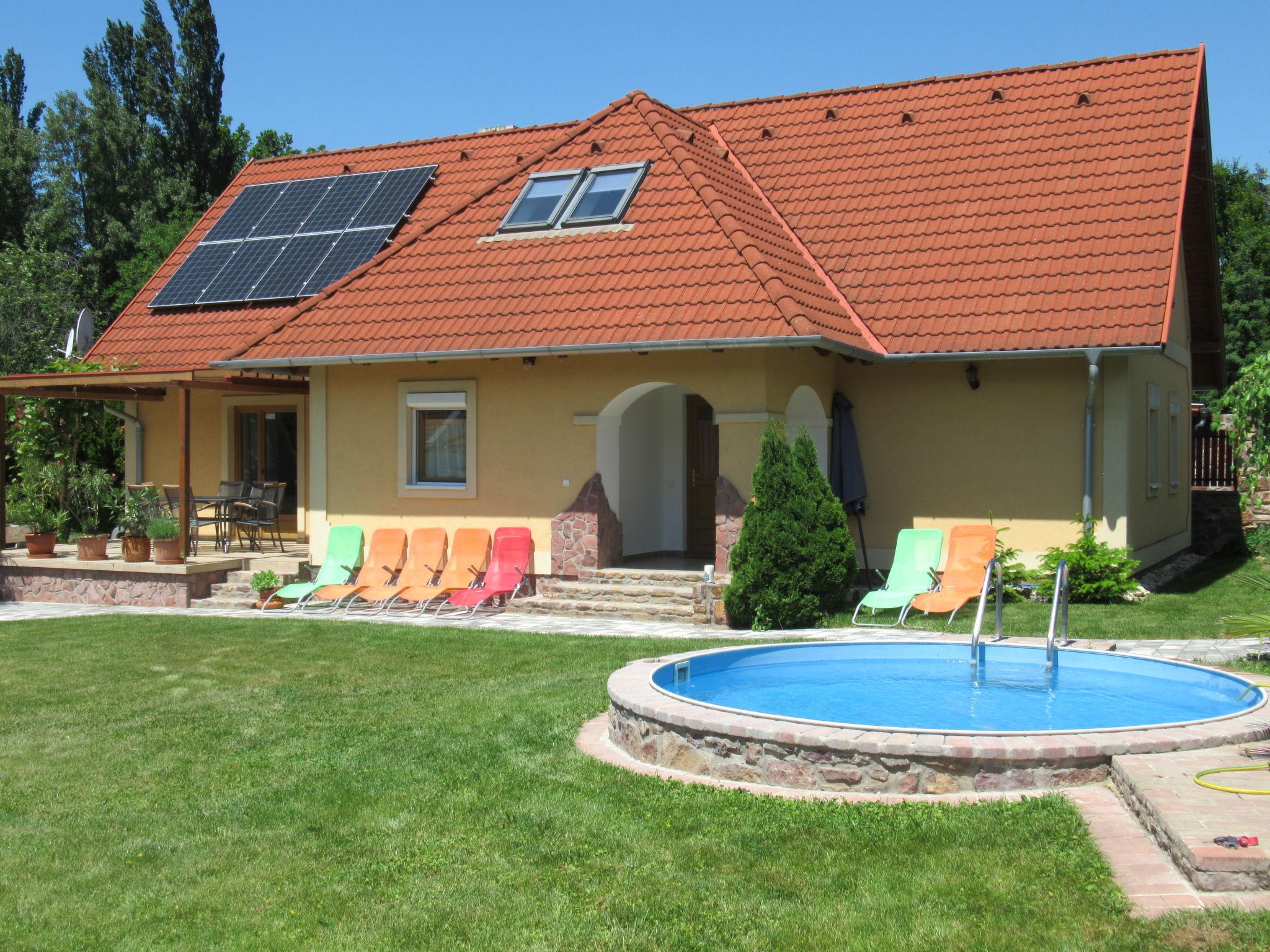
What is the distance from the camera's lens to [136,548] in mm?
17656

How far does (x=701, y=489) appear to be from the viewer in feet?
59.7

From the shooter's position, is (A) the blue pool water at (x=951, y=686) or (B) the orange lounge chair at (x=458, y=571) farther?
(B) the orange lounge chair at (x=458, y=571)

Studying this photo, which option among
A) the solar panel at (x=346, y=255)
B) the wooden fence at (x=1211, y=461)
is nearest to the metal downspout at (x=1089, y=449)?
the wooden fence at (x=1211, y=461)

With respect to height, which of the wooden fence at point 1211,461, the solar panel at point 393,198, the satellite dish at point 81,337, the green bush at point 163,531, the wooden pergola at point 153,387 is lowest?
the green bush at point 163,531

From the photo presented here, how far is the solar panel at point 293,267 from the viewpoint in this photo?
67.8 feet

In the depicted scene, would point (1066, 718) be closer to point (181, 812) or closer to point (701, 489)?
point (181, 812)

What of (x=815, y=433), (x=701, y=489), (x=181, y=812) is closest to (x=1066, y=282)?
(x=815, y=433)

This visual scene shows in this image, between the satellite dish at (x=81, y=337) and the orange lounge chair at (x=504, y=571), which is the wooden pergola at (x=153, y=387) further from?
the orange lounge chair at (x=504, y=571)

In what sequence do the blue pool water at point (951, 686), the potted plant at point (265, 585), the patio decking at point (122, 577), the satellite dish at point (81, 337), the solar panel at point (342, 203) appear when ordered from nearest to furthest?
1. the blue pool water at point (951, 686)
2. the potted plant at point (265, 585)
3. the patio decking at point (122, 577)
4. the solar panel at point (342, 203)
5. the satellite dish at point (81, 337)

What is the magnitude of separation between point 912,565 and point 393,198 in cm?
1148

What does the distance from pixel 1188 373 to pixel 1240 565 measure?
372 centimetres

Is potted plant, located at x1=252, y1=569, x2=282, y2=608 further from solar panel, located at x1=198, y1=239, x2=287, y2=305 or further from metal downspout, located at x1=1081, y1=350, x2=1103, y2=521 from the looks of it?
metal downspout, located at x1=1081, y1=350, x2=1103, y2=521

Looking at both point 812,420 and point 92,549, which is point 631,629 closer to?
point 812,420

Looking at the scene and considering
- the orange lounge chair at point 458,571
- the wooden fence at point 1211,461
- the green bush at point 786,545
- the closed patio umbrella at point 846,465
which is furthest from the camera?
the wooden fence at point 1211,461
